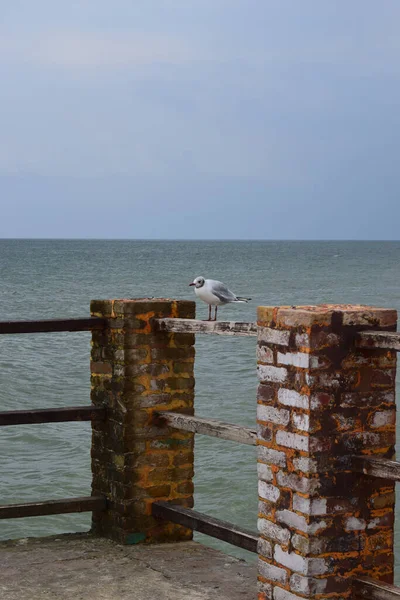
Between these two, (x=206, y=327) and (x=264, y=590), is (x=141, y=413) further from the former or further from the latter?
(x=264, y=590)

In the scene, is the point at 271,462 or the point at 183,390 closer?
the point at 271,462

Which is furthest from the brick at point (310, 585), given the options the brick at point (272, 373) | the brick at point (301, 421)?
the brick at point (272, 373)

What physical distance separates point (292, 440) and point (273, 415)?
18cm

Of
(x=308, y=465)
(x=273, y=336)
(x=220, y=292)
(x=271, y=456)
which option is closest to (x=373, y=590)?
(x=308, y=465)

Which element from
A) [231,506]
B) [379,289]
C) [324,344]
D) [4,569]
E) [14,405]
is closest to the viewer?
[324,344]

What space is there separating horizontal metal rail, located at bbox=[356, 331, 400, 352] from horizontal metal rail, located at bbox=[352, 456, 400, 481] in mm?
489

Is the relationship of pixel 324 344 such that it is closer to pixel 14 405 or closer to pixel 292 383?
pixel 292 383

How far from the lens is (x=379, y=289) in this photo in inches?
2493

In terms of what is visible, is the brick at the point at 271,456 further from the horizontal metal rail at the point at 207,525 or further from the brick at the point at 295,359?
the horizontal metal rail at the point at 207,525

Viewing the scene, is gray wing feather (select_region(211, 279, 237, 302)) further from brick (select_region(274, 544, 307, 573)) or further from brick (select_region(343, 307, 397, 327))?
brick (select_region(274, 544, 307, 573))

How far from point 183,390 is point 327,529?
187cm

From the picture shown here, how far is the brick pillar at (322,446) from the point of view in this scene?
417 cm

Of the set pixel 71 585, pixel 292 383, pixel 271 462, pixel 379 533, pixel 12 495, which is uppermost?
pixel 292 383

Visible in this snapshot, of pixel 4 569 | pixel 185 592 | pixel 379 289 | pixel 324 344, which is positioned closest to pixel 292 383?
pixel 324 344
